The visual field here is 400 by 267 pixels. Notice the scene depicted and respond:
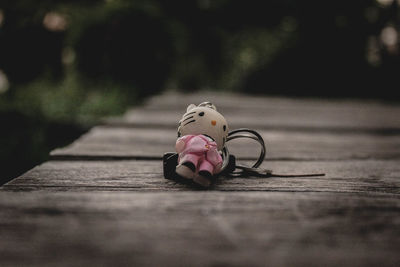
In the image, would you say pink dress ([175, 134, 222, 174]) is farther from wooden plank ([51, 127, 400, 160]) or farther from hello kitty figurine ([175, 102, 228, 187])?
wooden plank ([51, 127, 400, 160])

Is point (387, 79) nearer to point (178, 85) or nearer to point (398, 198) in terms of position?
point (178, 85)

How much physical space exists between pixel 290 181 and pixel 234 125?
1317mm

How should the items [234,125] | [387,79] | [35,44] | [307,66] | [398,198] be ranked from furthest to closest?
[307,66], [387,79], [35,44], [234,125], [398,198]

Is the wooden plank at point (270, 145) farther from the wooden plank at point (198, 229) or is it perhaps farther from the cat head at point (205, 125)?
the wooden plank at point (198, 229)

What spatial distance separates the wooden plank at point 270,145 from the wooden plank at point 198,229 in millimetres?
509

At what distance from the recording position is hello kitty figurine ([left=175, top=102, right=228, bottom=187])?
769mm

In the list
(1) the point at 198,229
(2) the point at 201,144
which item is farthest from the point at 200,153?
(1) the point at 198,229

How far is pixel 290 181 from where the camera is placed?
2.86 ft

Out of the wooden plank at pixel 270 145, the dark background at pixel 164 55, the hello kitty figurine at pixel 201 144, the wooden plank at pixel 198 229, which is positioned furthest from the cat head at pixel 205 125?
the dark background at pixel 164 55

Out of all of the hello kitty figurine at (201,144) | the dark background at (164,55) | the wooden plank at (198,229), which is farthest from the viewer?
the dark background at (164,55)

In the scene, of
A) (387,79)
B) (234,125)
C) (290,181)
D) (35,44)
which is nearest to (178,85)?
(387,79)

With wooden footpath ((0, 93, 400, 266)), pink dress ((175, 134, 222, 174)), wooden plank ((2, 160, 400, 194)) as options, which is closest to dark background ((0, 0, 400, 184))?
wooden plank ((2, 160, 400, 194))

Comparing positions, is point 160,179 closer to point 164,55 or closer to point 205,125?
point 205,125

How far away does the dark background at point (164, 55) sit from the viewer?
273cm
